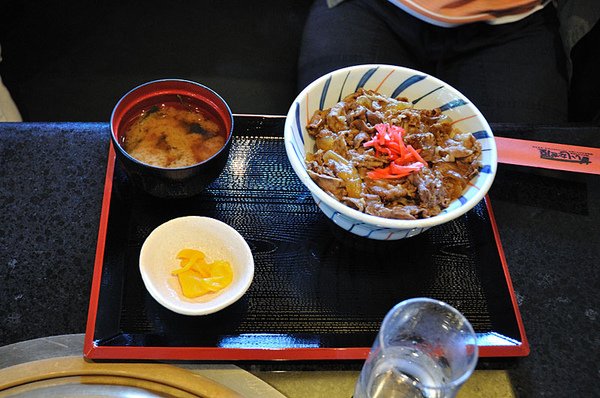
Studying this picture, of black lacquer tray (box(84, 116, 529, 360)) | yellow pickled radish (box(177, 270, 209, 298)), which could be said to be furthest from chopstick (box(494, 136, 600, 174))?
yellow pickled radish (box(177, 270, 209, 298))

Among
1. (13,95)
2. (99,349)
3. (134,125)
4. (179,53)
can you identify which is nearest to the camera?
(99,349)

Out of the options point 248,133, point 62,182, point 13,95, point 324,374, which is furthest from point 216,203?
point 13,95

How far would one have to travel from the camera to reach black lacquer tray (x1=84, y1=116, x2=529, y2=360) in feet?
4.00

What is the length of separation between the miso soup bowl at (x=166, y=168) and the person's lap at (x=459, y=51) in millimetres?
625

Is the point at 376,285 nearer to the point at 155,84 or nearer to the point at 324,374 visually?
the point at 324,374

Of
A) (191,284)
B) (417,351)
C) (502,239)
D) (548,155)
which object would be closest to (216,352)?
(191,284)

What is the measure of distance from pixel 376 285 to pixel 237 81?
3.90ft

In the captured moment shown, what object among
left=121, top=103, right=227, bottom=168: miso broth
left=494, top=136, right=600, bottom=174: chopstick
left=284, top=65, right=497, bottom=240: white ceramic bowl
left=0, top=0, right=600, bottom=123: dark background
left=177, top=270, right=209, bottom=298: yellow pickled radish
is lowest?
left=0, top=0, right=600, bottom=123: dark background

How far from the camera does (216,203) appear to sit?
1.47 meters

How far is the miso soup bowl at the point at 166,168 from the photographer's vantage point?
131 centimetres

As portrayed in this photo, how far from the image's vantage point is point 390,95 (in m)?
1.55

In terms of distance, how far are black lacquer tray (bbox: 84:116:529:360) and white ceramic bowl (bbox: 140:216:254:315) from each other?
0.06 m

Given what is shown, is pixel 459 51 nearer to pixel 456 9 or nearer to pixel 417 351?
pixel 456 9

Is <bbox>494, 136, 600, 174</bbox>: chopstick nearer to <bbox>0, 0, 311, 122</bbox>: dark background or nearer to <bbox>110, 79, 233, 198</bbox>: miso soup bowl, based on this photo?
<bbox>110, 79, 233, 198</bbox>: miso soup bowl
